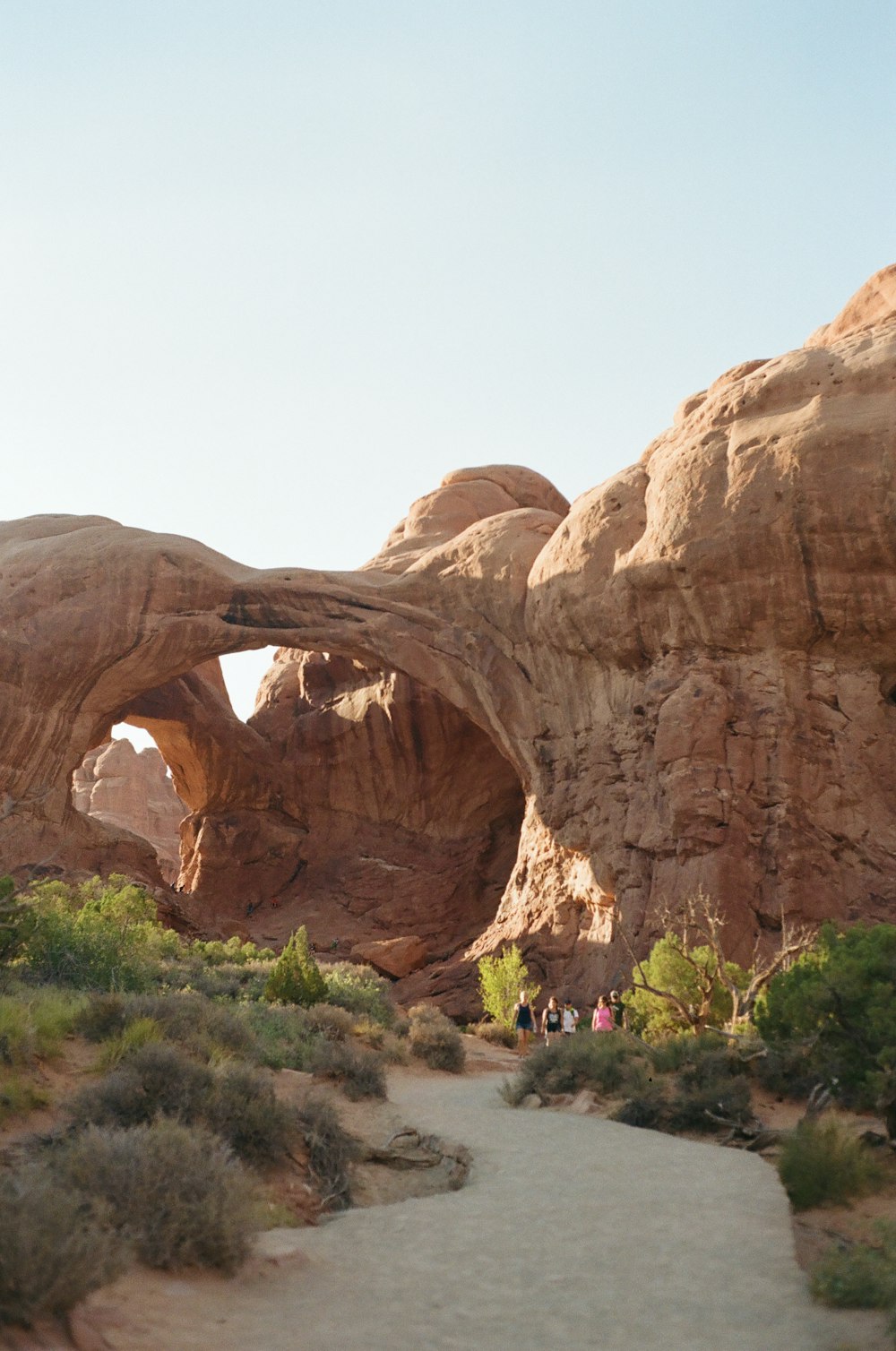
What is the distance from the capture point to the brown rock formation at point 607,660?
20.8 m

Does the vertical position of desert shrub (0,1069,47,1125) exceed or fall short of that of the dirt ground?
it exceeds it

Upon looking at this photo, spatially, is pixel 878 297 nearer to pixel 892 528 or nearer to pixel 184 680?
pixel 892 528

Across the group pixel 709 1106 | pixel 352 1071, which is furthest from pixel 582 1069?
pixel 352 1071

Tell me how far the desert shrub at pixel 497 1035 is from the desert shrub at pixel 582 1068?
725cm

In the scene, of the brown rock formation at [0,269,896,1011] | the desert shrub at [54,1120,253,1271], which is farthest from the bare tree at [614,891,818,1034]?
the desert shrub at [54,1120,253,1271]

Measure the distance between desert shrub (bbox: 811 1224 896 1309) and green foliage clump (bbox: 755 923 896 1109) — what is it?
345 cm

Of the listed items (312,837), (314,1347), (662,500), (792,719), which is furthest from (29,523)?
(314,1347)

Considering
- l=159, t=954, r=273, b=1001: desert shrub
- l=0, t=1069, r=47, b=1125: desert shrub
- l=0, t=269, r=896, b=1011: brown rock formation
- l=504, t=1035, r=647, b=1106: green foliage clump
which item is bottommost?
l=159, t=954, r=273, b=1001: desert shrub

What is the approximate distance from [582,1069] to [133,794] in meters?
45.2

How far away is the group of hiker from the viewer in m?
18.4

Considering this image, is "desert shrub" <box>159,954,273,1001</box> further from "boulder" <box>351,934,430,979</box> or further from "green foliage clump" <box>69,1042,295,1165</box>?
"green foliage clump" <box>69,1042,295,1165</box>

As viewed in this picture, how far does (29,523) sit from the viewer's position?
1194 inches

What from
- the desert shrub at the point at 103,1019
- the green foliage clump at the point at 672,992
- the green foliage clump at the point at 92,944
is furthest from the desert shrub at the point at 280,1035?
the green foliage clump at the point at 672,992

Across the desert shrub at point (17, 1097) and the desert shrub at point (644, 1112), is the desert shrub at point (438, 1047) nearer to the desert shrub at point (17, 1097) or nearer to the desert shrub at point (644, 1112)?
the desert shrub at point (644, 1112)
